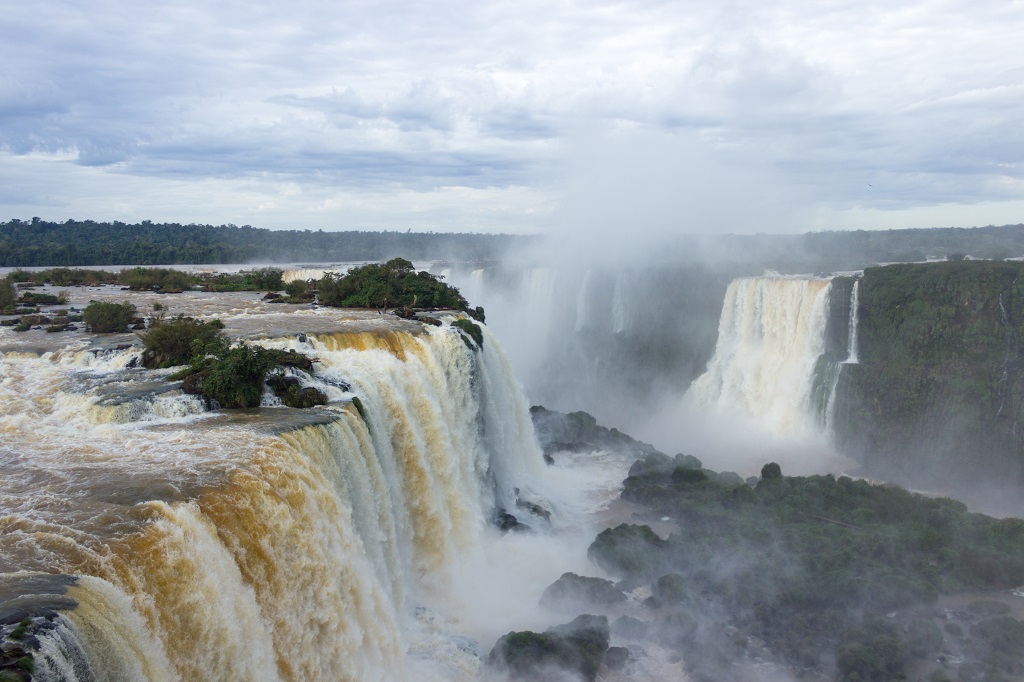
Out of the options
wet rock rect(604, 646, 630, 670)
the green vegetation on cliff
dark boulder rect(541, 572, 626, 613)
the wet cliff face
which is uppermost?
the green vegetation on cliff

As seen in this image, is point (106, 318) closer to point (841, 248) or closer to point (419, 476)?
point (419, 476)

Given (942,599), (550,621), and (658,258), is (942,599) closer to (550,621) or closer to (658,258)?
(550,621)

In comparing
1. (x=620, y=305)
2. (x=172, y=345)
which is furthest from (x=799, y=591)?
(x=620, y=305)

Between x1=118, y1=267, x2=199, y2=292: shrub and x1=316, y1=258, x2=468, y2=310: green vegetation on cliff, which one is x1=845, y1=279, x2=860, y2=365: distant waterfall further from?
x1=118, y1=267, x2=199, y2=292: shrub

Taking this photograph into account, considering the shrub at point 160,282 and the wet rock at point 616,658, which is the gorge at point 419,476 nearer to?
the wet rock at point 616,658

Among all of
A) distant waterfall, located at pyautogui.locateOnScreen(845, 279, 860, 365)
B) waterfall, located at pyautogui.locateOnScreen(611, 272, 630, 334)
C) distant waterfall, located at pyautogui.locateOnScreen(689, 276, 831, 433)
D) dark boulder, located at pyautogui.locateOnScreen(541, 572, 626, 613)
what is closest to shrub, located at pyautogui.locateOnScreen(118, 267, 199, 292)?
waterfall, located at pyautogui.locateOnScreen(611, 272, 630, 334)

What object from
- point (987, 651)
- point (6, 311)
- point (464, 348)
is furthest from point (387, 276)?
point (987, 651)
